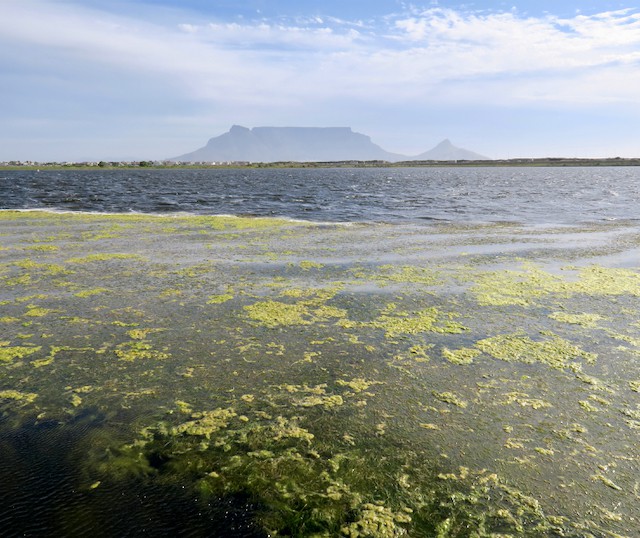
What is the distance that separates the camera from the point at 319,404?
716 centimetres

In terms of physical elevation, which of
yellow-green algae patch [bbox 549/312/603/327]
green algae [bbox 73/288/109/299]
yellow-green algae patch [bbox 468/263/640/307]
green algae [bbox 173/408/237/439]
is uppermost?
green algae [bbox 73/288/109/299]

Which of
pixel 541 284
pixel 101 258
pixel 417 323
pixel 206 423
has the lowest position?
pixel 206 423

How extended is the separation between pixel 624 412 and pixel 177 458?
642cm

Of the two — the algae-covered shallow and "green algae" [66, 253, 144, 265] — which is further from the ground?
"green algae" [66, 253, 144, 265]

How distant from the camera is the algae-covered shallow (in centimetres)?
499

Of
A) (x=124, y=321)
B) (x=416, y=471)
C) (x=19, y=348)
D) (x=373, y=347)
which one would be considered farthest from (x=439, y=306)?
(x=19, y=348)

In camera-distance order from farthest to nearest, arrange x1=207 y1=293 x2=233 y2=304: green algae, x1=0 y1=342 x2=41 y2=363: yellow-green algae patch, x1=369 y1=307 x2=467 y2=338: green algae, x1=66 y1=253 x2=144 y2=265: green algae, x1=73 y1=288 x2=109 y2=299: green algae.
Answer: x1=66 y1=253 x2=144 y2=265: green algae < x1=73 y1=288 x2=109 y2=299: green algae < x1=207 y1=293 x2=233 y2=304: green algae < x1=369 y1=307 x2=467 y2=338: green algae < x1=0 y1=342 x2=41 y2=363: yellow-green algae patch

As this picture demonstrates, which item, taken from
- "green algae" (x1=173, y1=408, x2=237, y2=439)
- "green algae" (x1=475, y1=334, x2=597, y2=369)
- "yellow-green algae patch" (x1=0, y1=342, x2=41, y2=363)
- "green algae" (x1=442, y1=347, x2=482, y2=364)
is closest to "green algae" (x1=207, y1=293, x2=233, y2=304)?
"yellow-green algae patch" (x1=0, y1=342, x2=41, y2=363)

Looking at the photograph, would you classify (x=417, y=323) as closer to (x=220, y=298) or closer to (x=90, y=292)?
(x=220, y=298)

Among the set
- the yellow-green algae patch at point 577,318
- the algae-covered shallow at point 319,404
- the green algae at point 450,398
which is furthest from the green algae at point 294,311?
the yellow-green algae patch at point 577,318

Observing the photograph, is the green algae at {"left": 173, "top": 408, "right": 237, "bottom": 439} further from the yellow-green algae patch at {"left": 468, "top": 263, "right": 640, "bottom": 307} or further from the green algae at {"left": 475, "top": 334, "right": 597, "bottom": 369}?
the yellow-green algae patch at {"left": 468, "top": 263, "right": 640, "bottom": 307}

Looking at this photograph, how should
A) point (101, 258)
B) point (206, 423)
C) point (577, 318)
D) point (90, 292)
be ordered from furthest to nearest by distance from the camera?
point (101, 258) < point (90, 292) < point (577, 318) < point (206, 423)

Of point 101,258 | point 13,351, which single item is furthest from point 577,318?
point 101,258

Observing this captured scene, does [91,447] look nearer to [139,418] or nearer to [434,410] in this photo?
[139,418]
